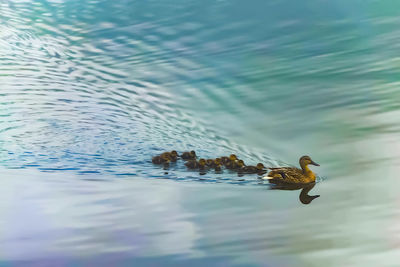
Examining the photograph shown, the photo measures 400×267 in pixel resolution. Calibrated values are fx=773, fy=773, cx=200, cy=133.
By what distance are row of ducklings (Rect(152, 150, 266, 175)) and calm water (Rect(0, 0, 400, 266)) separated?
0.18 metres

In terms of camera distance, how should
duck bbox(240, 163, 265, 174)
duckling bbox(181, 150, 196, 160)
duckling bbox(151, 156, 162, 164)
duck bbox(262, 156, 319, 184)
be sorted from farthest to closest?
duckling bbox(181, 150, 196, 160), duckling bbox(151, 156, 162, 164), duck bbox(240, 163, 265, 174), duck bbox(262, 156, 319, 184)

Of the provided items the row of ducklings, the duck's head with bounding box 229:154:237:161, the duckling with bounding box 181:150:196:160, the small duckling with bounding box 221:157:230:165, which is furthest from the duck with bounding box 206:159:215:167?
the duckling with bounding box 181:150:196:160

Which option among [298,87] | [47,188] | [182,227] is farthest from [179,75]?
[182,227]

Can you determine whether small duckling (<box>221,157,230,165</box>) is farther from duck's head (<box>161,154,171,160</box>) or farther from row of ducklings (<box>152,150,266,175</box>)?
duck's head (<box>161,154,171,160</box>)

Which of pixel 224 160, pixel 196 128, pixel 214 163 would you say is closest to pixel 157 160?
pixel 214 163

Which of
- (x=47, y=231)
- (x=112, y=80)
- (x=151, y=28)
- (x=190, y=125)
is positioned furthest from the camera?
(x=151, y=28)

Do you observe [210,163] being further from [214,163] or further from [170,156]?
[170,156]

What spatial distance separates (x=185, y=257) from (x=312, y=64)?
766 centimetres

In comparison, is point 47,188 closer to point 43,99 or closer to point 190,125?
point 190,125

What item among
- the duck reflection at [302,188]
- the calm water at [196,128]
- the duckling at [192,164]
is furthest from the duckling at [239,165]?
the duck reflection at [302,188]

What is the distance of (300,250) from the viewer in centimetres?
650

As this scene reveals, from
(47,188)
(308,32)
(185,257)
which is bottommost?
(185,257)

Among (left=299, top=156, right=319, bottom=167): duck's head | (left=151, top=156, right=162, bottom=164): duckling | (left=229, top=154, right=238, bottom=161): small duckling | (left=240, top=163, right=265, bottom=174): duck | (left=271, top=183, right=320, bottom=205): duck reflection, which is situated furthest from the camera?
(left=151, top=156, right=162, bottom=164): duckling

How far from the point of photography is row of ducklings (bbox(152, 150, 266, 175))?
29.5 feet
